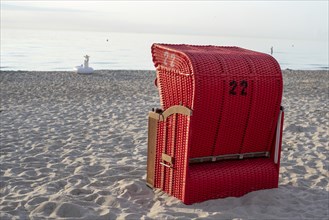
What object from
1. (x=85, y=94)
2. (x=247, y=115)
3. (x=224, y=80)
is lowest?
(x=85, y=94)

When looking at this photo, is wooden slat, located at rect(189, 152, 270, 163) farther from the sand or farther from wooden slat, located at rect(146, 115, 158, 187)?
wooden slat, located at rect(146, 115, 158, 187)

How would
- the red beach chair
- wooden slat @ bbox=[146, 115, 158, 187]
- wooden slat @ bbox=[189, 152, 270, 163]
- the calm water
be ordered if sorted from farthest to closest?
the calm water
wooden slat @ bbox=[146, 115, 158, 187]
wooden slat @ bbox=[189, 152, 270, 163]
the red beach chair

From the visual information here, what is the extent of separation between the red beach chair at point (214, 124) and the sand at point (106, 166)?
0.66ft

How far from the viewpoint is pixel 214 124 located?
4.37 m

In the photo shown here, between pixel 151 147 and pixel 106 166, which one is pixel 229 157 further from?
pixel 106 166

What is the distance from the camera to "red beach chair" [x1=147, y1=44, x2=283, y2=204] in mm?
4250

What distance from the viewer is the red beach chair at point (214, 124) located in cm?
425

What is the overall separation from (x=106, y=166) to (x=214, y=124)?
2.03 meters

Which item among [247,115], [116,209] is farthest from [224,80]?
[116,209]

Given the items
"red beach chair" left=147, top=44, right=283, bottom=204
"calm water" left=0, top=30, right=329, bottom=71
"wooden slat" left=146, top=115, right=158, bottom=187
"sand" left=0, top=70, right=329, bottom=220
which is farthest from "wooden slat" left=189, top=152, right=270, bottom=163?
"calm water" left=0, top=30, right=329, bottom=71

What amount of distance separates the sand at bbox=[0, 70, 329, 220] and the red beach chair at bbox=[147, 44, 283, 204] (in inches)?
7.9

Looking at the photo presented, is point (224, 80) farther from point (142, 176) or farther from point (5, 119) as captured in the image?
point (5, 119)

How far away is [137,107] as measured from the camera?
10.9 meters

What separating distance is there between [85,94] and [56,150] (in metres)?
6.49
